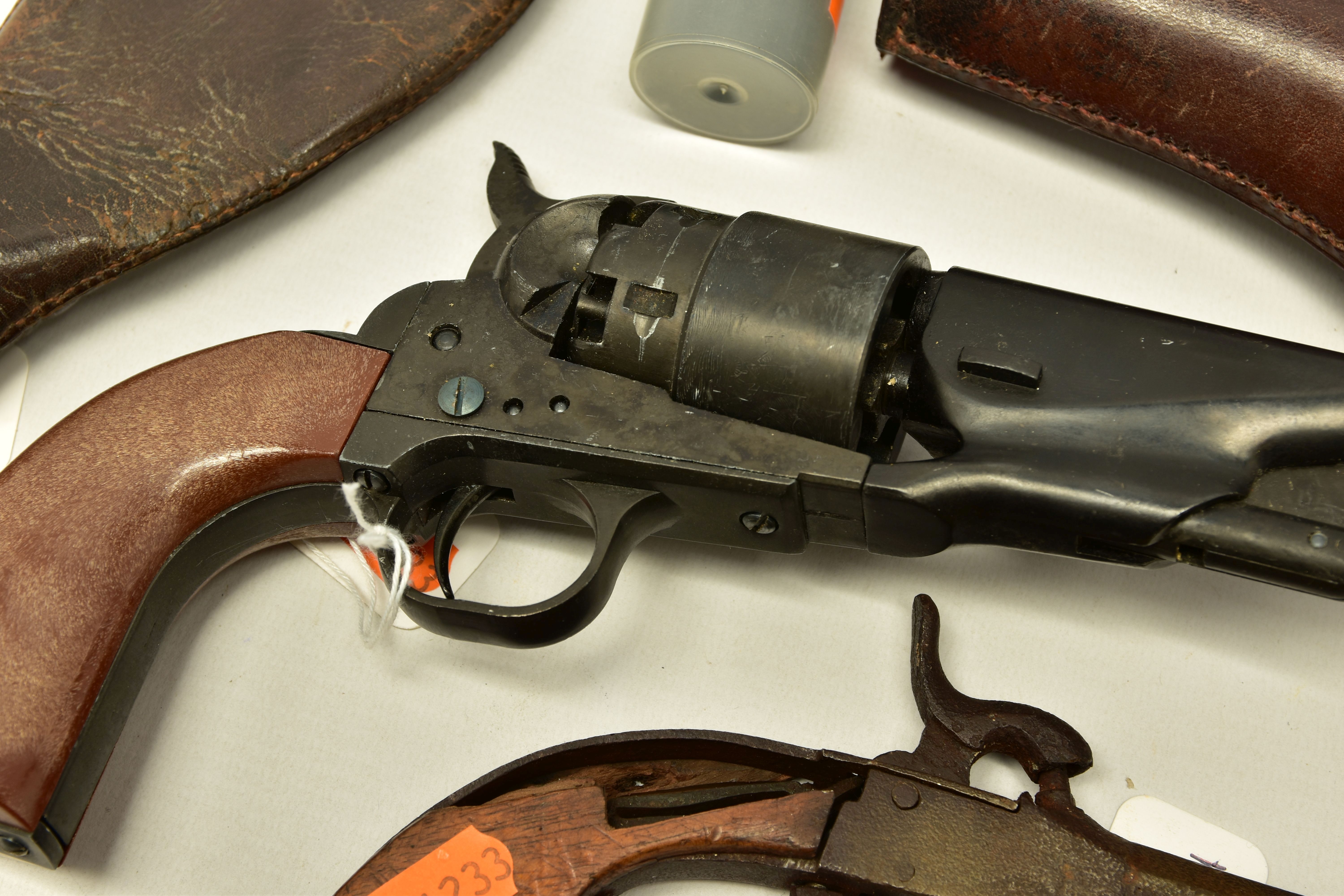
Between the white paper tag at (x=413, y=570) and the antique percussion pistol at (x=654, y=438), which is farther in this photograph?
the white paper tag at (x=413, y=570)

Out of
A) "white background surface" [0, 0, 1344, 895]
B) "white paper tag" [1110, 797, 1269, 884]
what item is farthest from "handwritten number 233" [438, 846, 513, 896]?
"white paper tag" [1110, 797, 1269, 884]

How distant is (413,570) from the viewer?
1172 mm

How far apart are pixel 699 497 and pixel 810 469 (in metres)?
0.11

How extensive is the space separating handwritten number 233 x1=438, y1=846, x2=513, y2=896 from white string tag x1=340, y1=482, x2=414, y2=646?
255 millimetres

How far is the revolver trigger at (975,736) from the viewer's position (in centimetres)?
99

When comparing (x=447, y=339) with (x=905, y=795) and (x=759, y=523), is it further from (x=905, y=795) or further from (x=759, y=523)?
(x=905, y=795)

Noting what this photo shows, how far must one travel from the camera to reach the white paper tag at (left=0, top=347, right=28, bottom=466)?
127 centimetres

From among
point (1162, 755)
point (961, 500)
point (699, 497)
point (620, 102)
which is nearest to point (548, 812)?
point (699, 497)

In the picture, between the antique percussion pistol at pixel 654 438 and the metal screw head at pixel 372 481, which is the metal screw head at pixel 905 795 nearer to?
the antique percussion pistol at pixel 654 438

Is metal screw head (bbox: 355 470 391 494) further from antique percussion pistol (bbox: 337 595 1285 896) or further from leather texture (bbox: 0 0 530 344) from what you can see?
leather texture (bbox: 0 0 530 344)

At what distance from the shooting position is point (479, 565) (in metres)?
1.20

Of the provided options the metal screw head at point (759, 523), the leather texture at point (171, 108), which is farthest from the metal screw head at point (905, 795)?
the leather texture at point (171, 108)

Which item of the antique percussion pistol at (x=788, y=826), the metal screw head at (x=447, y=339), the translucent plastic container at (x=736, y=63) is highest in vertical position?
the translucent plastic container at (x=736, y=63)

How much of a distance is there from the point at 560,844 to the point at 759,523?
1.08ft
